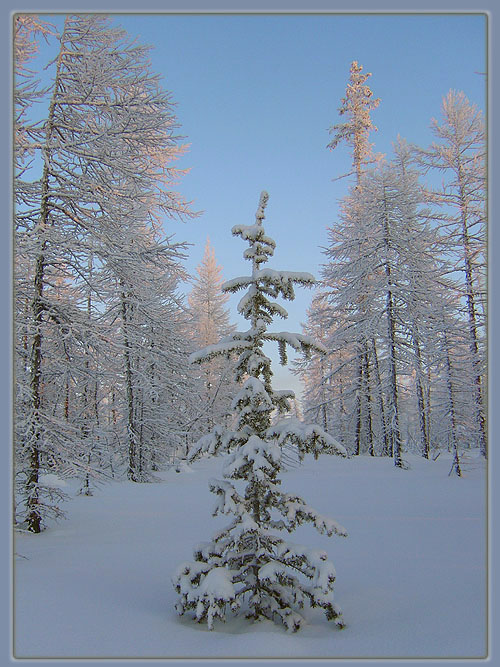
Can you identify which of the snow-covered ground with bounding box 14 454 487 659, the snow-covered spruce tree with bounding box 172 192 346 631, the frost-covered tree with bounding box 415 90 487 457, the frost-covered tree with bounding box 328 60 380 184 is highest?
the frost-covered tree with bounding box 328 60 380 184

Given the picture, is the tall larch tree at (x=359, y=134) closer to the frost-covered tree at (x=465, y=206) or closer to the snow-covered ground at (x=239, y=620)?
the frost-covered tree at (x=465, y=206)

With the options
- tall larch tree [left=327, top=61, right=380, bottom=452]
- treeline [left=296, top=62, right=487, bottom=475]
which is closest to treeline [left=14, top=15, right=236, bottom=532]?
treeline [left=296, top=62, right=487, bottom=475]

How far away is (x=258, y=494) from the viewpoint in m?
4.05

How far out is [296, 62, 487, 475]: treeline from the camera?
12.1m

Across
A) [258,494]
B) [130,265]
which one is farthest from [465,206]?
[258,494]

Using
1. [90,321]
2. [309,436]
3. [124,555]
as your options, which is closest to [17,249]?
[90,321]

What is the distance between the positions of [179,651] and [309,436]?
1.92 metres

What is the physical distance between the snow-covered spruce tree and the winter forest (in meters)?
0.02

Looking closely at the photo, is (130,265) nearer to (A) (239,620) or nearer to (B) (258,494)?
(B) (258,494)

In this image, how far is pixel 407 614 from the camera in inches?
153

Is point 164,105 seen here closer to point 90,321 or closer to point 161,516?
point 90,321

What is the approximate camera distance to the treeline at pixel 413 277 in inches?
476

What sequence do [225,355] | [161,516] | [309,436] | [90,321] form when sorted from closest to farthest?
[309,436]
[225,355]
[90,321]
[161,516]

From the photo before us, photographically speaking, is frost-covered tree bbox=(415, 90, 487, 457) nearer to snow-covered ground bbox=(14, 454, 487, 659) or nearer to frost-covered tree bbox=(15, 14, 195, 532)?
snow-covered ground bbox=(14, 454, 487, 659)
